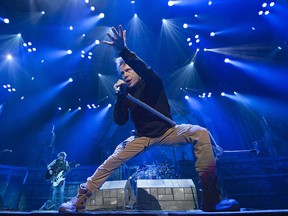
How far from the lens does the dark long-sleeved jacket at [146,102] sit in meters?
2.56

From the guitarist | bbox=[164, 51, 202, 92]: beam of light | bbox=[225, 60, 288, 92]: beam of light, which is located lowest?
the guitarist

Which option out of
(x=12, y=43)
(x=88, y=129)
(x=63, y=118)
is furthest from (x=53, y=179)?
(x=63, y=118)

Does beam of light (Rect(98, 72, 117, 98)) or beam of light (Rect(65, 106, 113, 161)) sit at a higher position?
beam of light (Rect(98, 72, 117, 98))

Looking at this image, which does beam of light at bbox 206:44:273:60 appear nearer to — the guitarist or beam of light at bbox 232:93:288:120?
beam of light at bbox 232:93:288:120

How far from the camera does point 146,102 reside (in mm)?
2768

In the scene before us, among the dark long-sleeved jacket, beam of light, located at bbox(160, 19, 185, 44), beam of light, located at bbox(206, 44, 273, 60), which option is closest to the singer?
the dark long-sleeved jacket

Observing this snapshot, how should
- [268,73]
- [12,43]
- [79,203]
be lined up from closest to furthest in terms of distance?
[79,203] → [12,43] → [268,73]

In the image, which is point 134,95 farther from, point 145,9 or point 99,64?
point 99,64

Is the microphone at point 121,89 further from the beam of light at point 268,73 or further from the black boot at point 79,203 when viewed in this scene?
the beam of light at point 268,73

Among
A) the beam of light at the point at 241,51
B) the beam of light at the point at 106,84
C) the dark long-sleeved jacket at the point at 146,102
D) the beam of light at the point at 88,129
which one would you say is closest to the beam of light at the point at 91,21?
the beam of light at the point at 106,84

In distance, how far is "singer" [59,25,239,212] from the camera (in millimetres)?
2193

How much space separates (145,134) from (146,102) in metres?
0.52

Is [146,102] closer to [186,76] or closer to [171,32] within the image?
[171,32]

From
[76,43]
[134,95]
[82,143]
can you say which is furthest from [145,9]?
[82,143]
